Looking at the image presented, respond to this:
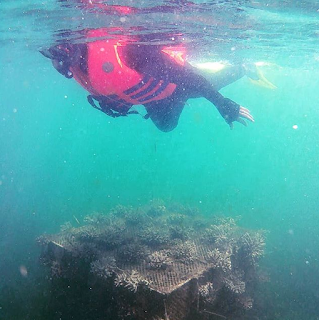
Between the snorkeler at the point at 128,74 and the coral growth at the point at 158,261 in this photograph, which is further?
the coral growth at the point at 158,261

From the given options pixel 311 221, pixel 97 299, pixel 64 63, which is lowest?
pixel 311 221

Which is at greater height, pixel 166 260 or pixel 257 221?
pixel 166 260

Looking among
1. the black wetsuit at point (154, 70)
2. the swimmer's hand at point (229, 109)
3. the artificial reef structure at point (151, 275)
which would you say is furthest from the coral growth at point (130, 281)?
the swimmer's hand at point (229, 109)

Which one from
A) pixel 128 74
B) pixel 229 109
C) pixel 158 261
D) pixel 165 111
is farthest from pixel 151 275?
pixel 128 74

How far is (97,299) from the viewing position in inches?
287

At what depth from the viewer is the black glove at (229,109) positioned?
505 centimetres

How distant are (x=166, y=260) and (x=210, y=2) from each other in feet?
27.6

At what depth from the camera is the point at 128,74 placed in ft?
17.6

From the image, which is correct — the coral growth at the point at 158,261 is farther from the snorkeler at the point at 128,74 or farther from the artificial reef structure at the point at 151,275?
the snorkeler at the point at 128,74

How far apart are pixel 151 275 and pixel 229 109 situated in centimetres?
480

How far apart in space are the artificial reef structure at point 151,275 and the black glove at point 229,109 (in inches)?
166

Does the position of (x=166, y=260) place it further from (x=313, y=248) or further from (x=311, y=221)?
(x=311, y=221)

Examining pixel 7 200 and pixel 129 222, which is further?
pixel 7 200

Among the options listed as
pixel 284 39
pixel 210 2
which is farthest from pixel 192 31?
pixel 284 39
